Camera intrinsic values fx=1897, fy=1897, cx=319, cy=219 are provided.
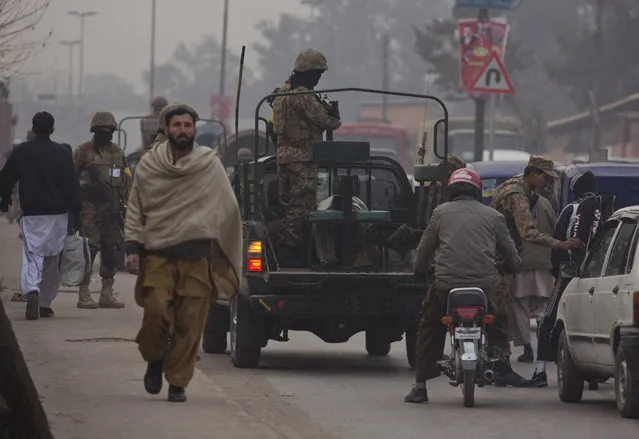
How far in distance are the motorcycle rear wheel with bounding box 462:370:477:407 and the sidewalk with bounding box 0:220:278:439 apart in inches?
59.1

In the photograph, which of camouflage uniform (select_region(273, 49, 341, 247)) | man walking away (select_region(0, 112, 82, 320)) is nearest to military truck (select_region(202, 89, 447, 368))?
camouflage uniform (select_region(273, 49, 341, 247))

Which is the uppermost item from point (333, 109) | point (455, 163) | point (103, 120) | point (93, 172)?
point (333, 109)

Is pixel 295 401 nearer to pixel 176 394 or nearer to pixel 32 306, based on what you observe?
pixel 176 394

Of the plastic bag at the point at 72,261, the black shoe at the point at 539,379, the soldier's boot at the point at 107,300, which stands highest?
the plastic bag at the point at 72,261

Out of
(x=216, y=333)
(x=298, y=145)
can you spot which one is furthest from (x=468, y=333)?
(x=216, y=333)

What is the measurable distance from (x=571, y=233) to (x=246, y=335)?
8.72 ft

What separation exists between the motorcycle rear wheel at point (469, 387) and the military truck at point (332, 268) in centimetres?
200

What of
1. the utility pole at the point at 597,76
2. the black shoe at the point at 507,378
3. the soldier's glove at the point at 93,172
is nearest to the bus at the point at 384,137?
the utility pole at the point at 597,76

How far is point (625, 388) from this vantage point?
11.5 metres

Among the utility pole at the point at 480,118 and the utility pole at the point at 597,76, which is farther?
the utility pole at the point at 597,76

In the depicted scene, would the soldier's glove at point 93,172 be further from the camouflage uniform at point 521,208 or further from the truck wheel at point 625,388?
the truck wheel at point 625,388

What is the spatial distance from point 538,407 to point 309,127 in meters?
3.81

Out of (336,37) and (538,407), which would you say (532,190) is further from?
(336,37)

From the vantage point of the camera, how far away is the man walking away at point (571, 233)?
45.5 feet
